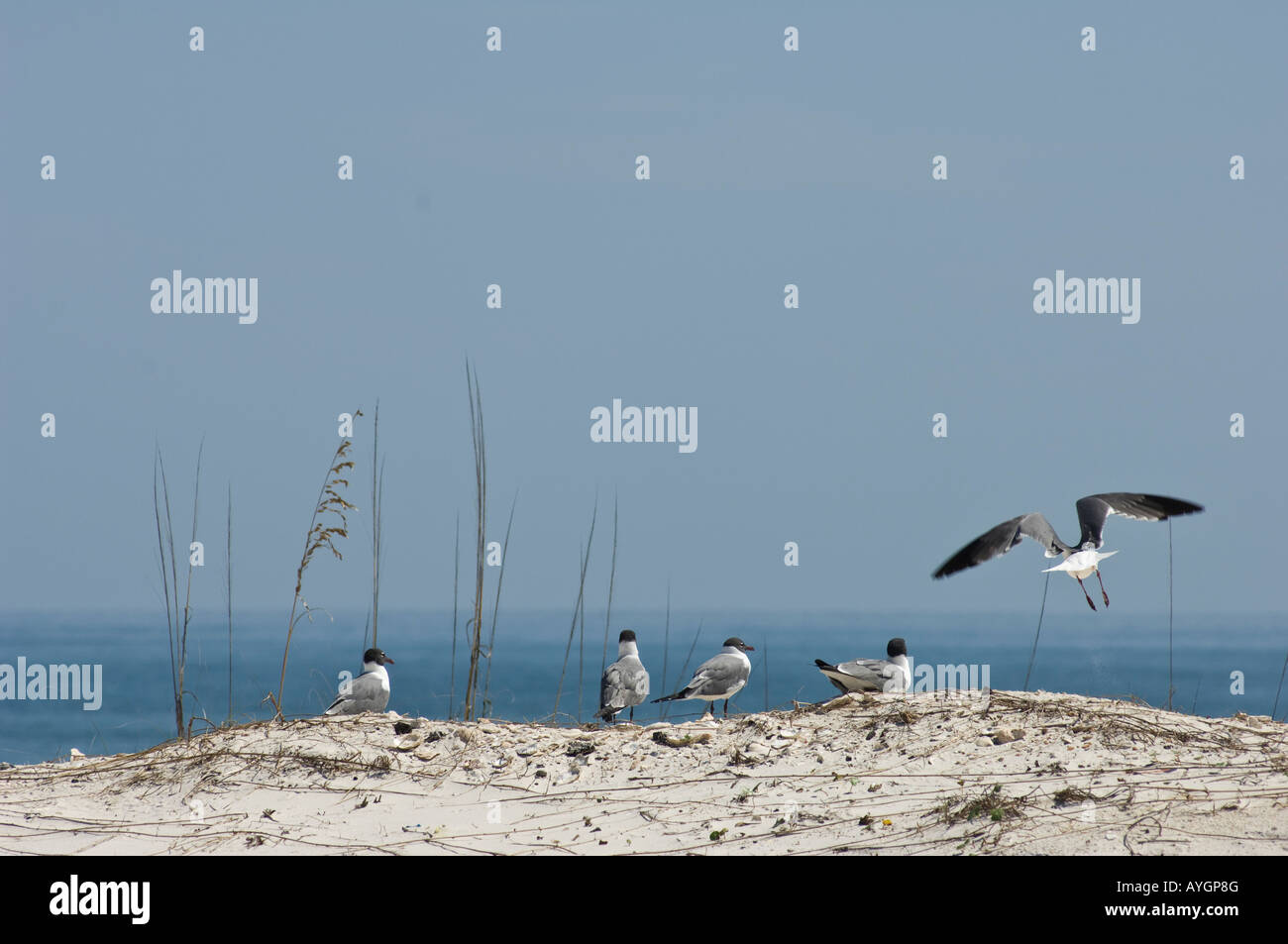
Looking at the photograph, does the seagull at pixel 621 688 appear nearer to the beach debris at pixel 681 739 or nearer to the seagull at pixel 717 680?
the seagull at pixel 717 680

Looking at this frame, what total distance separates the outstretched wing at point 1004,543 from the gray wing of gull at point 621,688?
2.51 m

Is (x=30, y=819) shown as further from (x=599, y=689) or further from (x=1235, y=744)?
(x=1235, y=744)

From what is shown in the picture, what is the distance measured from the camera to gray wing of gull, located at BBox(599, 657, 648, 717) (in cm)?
938

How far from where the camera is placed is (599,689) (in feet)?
31.9

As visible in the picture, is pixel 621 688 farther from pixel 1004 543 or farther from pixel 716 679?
pixel 1004 543

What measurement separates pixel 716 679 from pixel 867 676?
48.9 inches

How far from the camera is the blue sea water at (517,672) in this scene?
8.96 m

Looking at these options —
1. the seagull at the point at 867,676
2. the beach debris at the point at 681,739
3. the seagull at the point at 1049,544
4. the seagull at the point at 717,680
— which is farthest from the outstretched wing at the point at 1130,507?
the beach debris at the point at 681,739

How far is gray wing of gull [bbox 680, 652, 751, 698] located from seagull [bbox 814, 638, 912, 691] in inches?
35.3

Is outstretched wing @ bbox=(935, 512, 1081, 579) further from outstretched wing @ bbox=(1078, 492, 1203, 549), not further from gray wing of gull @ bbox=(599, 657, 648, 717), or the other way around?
gray wing of gull @ bbox=(599, 657, 648, 717)

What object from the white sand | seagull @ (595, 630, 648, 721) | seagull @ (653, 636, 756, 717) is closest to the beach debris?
the white sand

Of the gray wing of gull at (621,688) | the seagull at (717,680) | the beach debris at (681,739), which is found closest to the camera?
the beach debris at (681,739)
